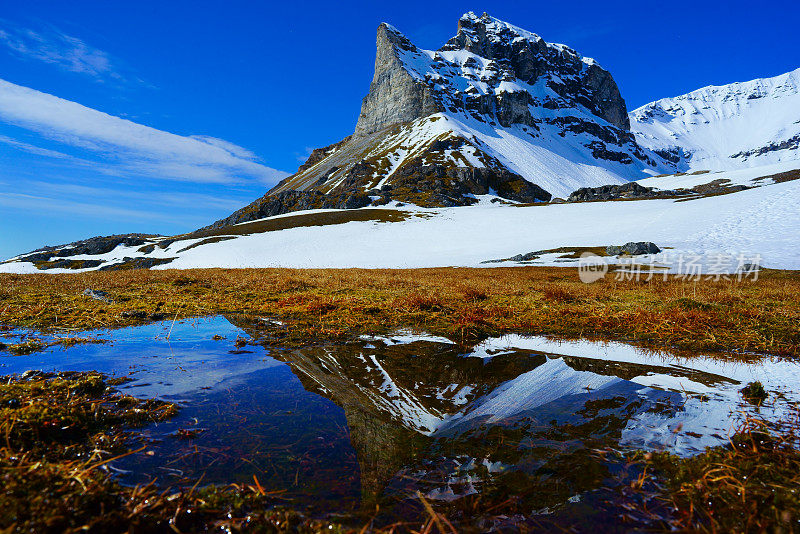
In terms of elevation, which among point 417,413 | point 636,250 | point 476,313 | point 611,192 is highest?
point 611,192

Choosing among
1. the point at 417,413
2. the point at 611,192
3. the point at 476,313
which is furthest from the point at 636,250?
the point at 611,192

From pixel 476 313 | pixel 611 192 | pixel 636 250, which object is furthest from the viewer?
pixel 611 192

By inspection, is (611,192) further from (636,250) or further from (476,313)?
(476,313)

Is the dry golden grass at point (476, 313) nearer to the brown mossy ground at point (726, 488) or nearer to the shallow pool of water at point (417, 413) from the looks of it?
the shallow pool of water at point (417, 413)

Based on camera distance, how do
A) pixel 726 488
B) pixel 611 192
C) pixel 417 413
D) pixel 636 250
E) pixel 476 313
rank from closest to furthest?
pixel 726 488, pixel 417 413, pixel 476 313, pixel 636 250, pixel 611 192

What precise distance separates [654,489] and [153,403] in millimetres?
5329

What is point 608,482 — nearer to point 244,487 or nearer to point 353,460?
Answer: point 353,460

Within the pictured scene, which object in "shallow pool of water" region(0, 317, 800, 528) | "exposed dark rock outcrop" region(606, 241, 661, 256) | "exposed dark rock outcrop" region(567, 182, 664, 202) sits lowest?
"shallow pool of water" region(0, 317, 800, 528)

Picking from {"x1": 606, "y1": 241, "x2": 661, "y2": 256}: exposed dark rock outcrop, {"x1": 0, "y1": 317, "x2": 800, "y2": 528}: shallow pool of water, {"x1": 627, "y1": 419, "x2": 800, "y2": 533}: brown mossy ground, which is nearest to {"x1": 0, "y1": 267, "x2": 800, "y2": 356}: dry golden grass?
{"x1": 0, "y1": 317, "x2": 800, "y2": 528}: shallow pool of water

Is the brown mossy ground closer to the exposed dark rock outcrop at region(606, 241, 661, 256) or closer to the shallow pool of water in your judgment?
the shallow pool of water

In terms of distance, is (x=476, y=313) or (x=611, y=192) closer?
(x=476, y=313)

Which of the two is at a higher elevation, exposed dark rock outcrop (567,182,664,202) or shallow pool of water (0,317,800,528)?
exposed dark rock outcrop (567,182,664,202)

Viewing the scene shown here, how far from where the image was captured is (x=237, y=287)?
Answer: 16734mm

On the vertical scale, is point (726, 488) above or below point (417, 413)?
above
